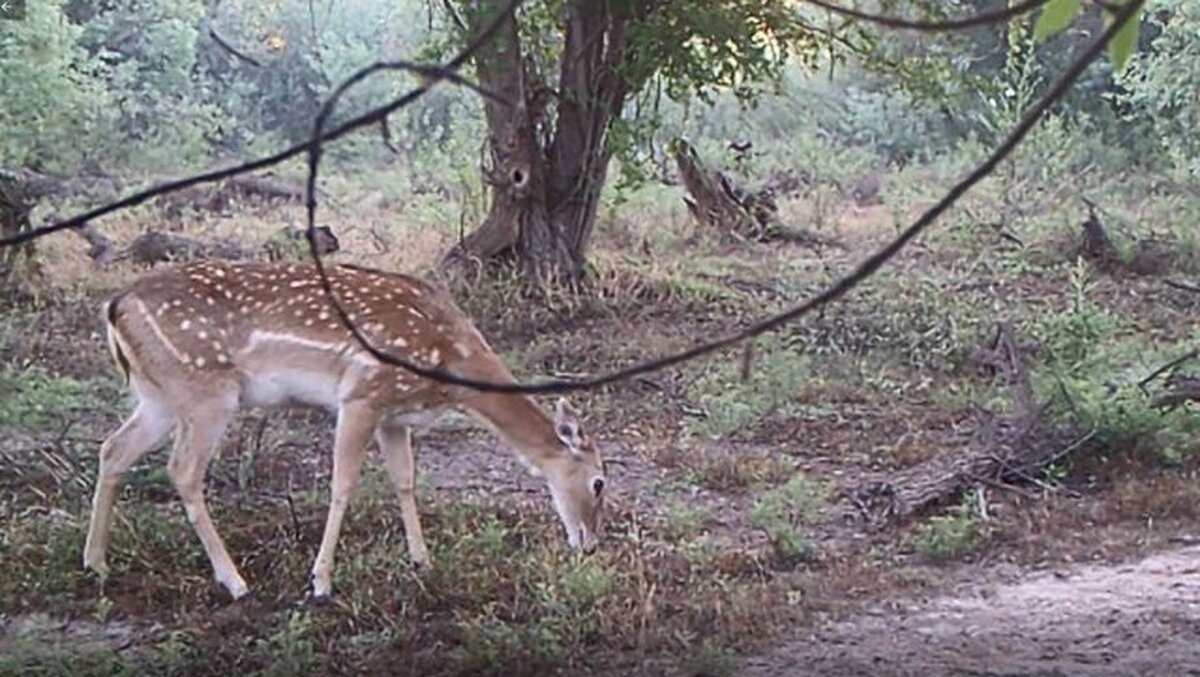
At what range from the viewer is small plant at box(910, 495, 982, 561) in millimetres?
7258

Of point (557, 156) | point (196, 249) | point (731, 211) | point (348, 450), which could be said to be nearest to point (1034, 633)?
point (348, 450)

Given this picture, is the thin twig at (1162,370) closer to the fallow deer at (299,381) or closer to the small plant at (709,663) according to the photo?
the fallow deer at (299,381)

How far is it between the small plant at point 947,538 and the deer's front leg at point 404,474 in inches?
76.8

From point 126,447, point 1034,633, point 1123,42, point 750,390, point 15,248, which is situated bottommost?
point 1034,633

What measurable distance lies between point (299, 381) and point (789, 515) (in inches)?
84.6

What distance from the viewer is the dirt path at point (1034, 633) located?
5.91 meters

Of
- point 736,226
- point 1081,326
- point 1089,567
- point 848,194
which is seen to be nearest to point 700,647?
point 1089,567

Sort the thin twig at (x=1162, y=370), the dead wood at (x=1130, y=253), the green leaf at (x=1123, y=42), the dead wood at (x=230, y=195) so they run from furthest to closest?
the dead wood at (x=230, y=195), the dead wood at (x=1130, y=253), the thin twig at (x=1162, y=370), the green leaf at (x=1123, y=42)

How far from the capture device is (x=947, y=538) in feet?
23.9

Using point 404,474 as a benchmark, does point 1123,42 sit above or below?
above

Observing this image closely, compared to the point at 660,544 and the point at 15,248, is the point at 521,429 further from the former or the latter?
the point at 15,248

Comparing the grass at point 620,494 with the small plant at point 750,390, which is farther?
the small plant at point 750,390

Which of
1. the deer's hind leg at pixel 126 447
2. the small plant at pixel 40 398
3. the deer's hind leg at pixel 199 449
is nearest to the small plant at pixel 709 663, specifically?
the deer's hind leg at pixel 199 449

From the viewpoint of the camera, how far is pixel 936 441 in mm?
9422
